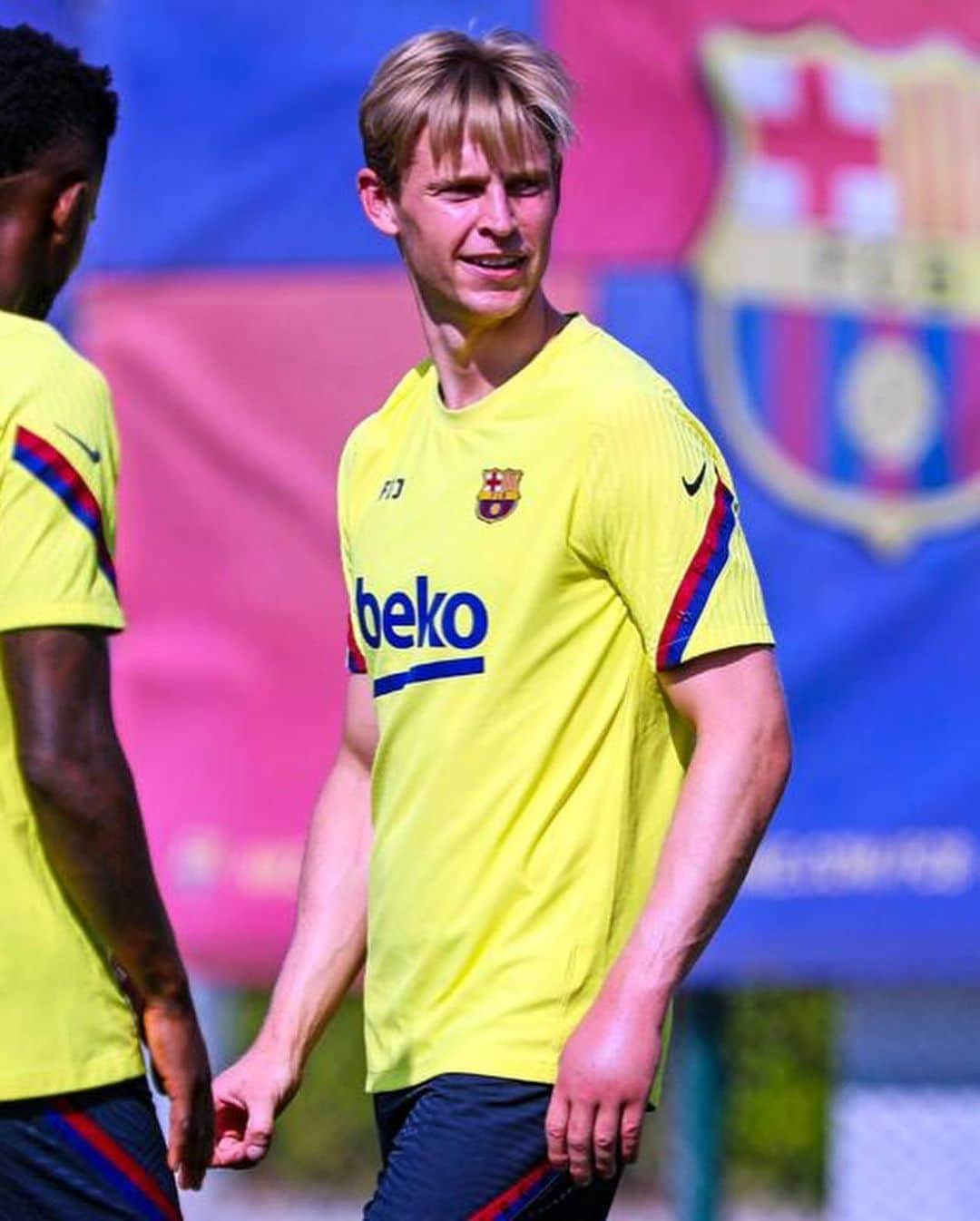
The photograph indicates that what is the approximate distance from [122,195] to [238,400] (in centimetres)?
56

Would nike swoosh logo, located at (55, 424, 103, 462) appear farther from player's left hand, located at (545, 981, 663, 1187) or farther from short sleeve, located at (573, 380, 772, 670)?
player's left hand, located at (545, 981, 663, 1187)

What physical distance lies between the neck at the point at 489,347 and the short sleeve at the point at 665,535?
210 mm

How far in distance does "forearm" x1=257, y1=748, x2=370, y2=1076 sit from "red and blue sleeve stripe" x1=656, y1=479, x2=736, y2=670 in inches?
25.2

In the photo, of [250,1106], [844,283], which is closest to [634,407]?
[250,1106]

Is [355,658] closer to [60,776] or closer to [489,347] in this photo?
[489,347]

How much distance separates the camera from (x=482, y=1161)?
108 inches

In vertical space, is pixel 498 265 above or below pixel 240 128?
below

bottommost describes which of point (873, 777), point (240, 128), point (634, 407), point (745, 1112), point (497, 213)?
point (745, 1112)

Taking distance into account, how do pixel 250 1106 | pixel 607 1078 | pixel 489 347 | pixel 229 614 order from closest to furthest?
pixel 607 1078 < pixel 489 347 < pixel 250 1106 < pixel 229 614

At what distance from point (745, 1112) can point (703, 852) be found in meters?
6.06

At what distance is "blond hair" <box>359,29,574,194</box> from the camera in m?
2.85

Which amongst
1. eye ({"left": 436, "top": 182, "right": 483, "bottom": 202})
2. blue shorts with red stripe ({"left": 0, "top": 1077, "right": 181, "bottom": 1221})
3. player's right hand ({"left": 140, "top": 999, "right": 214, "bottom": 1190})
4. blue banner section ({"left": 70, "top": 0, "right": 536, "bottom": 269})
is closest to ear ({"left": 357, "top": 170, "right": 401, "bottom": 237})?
eye ({"left": 436, "top": 182, "right": 483, "bottom": 202})

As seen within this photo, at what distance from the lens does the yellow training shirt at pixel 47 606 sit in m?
2.73

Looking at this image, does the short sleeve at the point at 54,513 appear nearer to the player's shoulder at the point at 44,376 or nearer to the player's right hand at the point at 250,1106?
the player's shoulder at the point at 44,376
